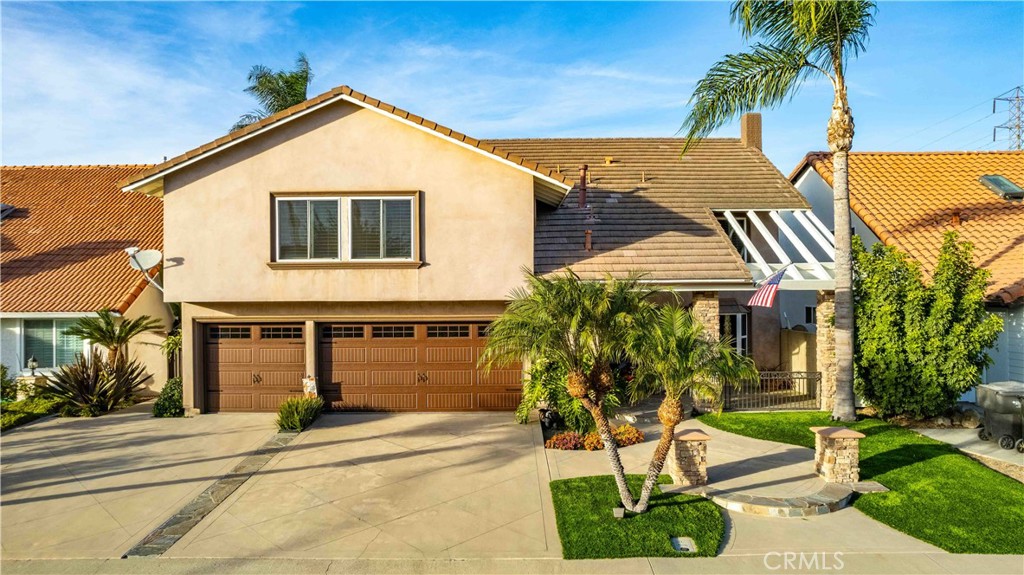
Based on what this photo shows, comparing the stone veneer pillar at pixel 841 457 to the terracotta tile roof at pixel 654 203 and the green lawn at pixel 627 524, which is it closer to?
the green lawn at pixel 627 524

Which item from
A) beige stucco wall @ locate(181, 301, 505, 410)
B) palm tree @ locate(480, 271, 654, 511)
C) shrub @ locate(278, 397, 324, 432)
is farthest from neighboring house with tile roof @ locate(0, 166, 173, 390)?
palm tree @ locate(480, 271, 654, 511)

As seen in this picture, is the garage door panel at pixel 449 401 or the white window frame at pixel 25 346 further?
the white window frame at pixel 25 346

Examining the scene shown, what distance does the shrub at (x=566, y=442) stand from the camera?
11180 mm

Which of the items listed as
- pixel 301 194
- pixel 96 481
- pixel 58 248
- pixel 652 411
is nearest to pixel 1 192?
pixel 58 248

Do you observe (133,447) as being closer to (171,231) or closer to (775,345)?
(171,231)

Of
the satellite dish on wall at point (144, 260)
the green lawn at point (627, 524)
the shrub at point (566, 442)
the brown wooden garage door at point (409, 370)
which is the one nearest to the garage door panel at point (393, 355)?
the brown wooden garage door at point (409, 370)

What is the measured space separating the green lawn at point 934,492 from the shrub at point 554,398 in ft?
10.5

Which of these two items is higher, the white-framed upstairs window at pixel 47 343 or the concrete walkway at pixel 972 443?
the white-framed upstairs window at pixel 47 343

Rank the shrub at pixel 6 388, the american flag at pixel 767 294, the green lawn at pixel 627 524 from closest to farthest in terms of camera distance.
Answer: the green lawn at pixel 627 524 < the american flag at pixel 767 294 < the shrub at pixel 6 388

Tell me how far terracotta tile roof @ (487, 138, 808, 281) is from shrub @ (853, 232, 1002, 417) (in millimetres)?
2740

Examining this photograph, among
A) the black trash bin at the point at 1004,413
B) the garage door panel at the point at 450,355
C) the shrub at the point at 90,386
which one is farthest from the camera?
the garage door panel at the point at 450,355

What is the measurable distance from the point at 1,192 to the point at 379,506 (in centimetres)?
2065

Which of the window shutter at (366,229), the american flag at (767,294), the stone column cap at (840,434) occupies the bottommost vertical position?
the stone column cap at (840,434)

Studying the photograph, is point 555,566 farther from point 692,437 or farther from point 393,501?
point 692,437
